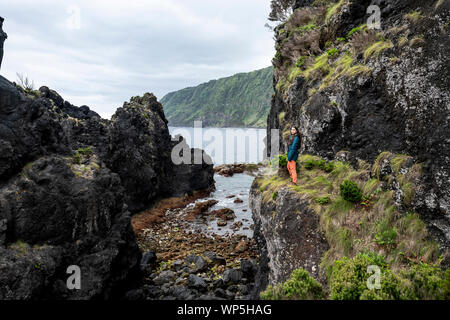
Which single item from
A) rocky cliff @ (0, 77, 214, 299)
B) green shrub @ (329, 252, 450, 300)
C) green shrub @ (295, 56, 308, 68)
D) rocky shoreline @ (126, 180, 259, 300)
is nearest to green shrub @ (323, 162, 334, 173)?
green shrub @ (329, 252, 450, 300)

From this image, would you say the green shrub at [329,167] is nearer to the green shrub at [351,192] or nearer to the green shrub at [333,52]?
the green shrub at [351,192]

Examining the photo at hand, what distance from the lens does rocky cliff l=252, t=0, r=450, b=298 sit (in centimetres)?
795

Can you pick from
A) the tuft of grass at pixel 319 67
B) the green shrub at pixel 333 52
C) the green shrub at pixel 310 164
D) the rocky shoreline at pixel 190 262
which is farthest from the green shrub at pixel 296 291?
the green shrub at pixel 333 52

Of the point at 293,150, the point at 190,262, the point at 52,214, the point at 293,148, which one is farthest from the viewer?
the point at 190,262

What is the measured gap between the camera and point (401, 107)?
32.4 ft

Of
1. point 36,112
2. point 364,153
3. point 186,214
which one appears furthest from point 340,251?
point 186,214

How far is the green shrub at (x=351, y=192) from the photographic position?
9.57m

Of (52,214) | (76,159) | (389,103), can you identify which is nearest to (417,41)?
(389,103)

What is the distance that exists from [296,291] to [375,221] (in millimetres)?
4819

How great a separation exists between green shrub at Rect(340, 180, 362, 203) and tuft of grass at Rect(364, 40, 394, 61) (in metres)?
6.66

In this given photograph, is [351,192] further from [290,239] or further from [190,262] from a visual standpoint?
[190,262]

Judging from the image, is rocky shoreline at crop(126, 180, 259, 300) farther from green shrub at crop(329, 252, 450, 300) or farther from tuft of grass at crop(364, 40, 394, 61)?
tuft of grass at crop(364, 40, 394, 61)

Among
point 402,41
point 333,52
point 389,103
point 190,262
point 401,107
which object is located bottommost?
point 190,262

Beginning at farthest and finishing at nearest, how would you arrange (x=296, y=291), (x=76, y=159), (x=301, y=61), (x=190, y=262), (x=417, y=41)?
(x=301, y=61) < (x=190, y=262) < (x=76, y=159) < (x=417, y=41) < (x=296, y=291)
